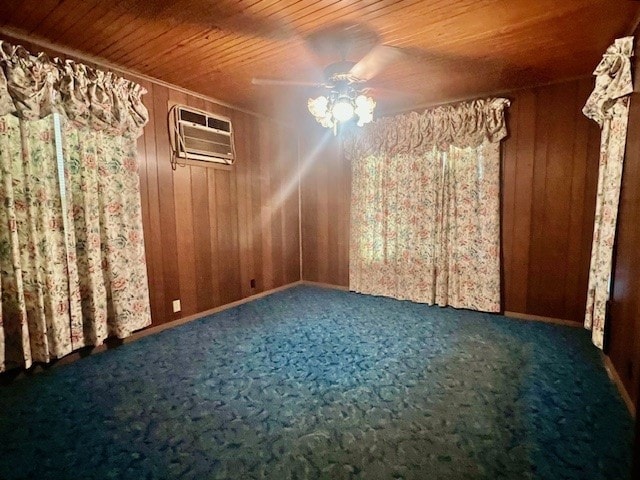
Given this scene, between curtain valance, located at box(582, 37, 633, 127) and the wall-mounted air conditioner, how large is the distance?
3.23m

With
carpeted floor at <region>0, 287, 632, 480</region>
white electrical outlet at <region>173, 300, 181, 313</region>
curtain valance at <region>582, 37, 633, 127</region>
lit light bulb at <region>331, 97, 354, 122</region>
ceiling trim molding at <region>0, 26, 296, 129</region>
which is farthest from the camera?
white electrical outlet at <region>173, 300, 181, 313</region>

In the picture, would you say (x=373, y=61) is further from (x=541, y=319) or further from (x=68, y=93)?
(x=541, y=319)

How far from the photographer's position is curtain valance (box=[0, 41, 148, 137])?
197cm

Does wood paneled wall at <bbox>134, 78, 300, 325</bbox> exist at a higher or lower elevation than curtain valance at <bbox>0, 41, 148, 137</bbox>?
lower

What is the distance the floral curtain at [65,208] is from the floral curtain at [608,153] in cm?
343

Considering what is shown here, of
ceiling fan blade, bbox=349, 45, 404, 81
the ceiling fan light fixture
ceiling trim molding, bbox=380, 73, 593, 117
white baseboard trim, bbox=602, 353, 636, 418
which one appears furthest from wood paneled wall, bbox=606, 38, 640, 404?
the ceiling fan light fixture

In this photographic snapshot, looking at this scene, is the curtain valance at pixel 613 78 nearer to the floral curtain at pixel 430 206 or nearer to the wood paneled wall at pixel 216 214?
the floral curtain at pixel 430 206

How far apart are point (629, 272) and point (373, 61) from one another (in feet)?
6.58

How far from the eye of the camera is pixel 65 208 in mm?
2252

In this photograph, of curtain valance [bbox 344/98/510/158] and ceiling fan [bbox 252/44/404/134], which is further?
curtain valance [bbox 344/98/510/158]

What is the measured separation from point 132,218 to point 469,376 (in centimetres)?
284

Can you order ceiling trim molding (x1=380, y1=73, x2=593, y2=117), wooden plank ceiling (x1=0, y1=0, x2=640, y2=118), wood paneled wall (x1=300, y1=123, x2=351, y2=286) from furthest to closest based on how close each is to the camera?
1. wood paneled wall (x1=300, y1=123, x2=351, y2=286)
2. ceiling trim molding (x1=380, y1=73, x2=593, y2=117)
3. wooden plank ceiling (x1=0, y1=0, x2=640, y2=118)

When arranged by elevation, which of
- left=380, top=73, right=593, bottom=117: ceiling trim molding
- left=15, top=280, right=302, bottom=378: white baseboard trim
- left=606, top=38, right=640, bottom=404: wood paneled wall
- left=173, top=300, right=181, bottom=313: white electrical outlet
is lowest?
left=15, top=280, right=302, bottom=378: white baseboard trim

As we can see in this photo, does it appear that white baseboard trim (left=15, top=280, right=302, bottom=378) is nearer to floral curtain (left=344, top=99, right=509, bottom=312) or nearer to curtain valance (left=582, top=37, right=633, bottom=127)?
floral curtain (left=344, top=99, right=509, bottom=312)
